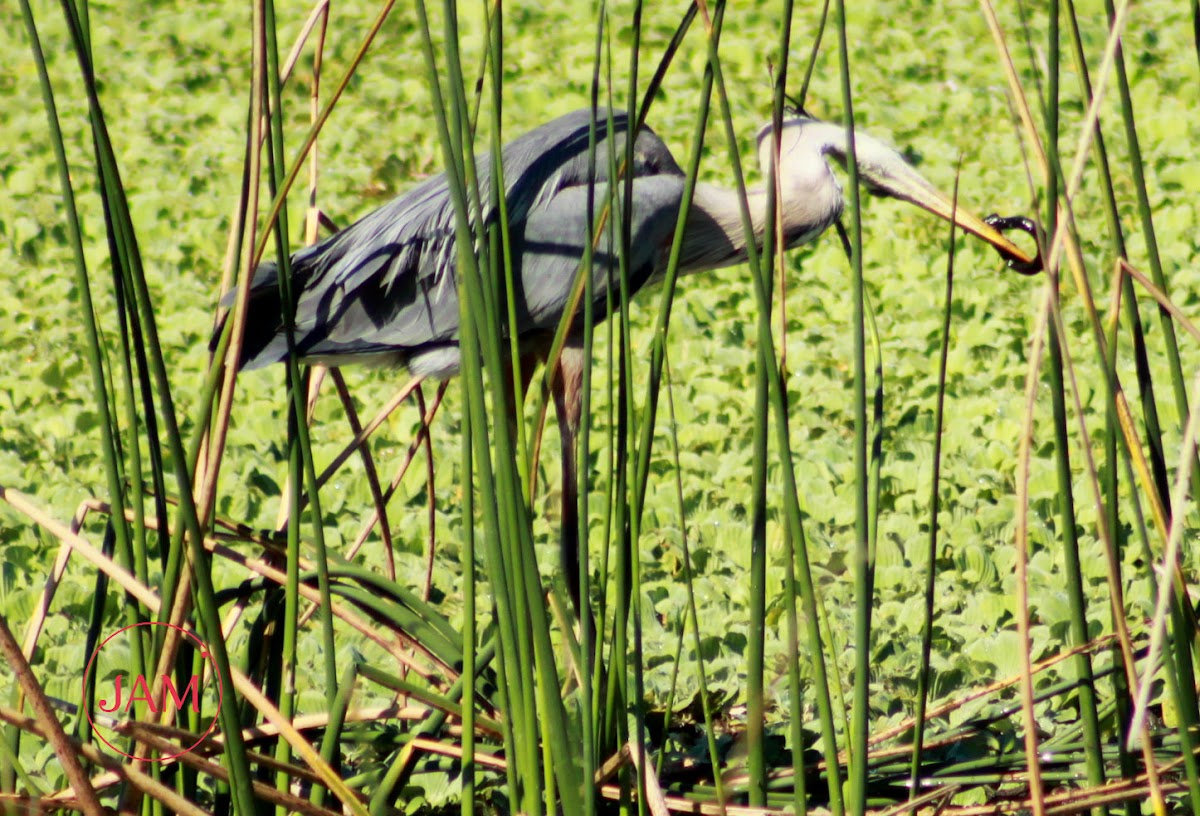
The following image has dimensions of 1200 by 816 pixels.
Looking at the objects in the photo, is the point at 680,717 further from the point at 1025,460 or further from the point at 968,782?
the point at 1025,460

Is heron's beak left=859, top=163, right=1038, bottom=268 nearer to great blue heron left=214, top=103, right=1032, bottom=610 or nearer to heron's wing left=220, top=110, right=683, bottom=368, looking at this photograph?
great blue heron left=214, top=103, right=1032, bottom=610

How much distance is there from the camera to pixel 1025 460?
71 cm

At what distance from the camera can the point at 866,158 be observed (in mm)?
2260

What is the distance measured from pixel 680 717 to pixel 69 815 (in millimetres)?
624

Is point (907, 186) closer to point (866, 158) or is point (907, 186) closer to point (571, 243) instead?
point (866, 158)

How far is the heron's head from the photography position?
7.38ft

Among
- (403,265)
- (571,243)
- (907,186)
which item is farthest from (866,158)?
(403,265)

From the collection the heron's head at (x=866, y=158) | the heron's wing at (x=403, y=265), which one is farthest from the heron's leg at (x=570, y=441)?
the heron's head at (x=866, y=158)

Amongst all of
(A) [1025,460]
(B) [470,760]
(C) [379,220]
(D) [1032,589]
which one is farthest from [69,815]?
(D) [1032,589]

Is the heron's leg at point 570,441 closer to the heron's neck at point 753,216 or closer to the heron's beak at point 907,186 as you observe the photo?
the heron's neck at point 753,216

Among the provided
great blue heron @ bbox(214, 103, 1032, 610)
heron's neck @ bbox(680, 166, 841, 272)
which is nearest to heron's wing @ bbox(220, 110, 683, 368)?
great blue heron @ bbox(214, 103, 1032, 610)

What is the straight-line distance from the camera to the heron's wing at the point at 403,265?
223cm

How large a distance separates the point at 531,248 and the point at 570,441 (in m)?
0.33

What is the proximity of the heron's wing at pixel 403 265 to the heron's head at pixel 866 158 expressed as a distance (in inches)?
8.5
